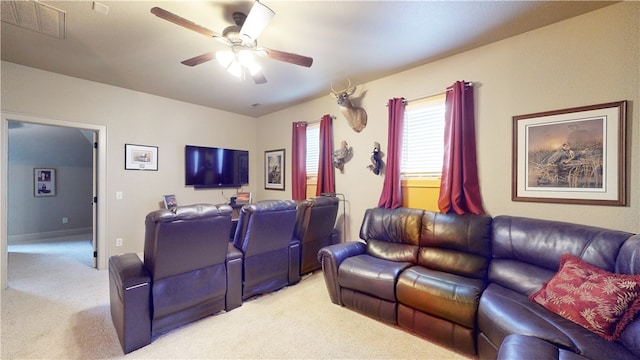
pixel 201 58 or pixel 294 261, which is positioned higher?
pixel 201 58

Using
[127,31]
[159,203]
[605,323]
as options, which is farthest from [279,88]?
[605,323]

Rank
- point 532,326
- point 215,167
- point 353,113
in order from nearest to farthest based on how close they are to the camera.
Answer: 1. point 532,326
2. point 353,113
3. point 215,167

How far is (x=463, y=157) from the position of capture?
277cm

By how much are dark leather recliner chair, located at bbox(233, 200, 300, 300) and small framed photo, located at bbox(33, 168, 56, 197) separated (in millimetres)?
5858

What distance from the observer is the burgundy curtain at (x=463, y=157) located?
275 cm

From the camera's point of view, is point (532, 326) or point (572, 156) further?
point (572, 156)

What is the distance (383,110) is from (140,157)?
13.2ft

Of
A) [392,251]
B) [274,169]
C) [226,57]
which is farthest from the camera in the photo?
[274,169]

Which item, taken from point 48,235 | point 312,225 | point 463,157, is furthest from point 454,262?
point 48,235

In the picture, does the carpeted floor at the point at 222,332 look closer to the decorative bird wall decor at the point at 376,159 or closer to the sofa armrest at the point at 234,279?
the sofa armrest at the point at 234,279

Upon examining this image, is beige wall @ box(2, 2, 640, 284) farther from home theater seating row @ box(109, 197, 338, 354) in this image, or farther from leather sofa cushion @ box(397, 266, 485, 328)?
home theater seating row @ box(109, 197, 338, 354)

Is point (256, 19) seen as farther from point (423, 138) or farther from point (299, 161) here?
point (299, 161)

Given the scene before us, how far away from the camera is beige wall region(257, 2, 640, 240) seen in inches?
79.5

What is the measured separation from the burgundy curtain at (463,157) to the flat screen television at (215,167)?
417cm
